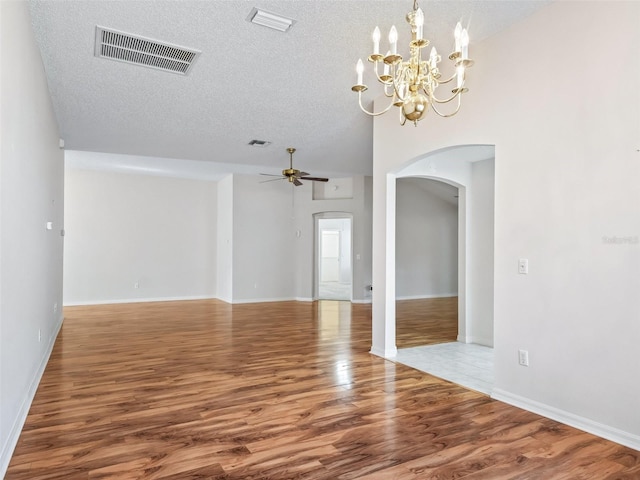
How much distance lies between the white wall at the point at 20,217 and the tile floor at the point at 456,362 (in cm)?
350

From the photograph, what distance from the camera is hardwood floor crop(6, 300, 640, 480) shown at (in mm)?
2334

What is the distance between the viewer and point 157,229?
9906 mm

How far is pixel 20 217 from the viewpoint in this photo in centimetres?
277

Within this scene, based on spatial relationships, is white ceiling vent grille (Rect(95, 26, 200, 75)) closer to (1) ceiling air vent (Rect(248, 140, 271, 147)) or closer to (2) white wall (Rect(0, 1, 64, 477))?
(2) white wall (Rect(0, 1, 64, 477))

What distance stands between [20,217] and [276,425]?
7.52 feet

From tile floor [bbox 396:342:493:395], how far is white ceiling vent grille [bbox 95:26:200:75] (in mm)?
3869

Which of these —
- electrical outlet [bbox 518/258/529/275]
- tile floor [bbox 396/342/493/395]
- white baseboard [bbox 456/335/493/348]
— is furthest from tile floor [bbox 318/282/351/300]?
electrical outlet [bbox 518/258/529/275]

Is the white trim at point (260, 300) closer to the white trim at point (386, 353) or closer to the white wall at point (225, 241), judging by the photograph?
the white wall at point (225, 241)

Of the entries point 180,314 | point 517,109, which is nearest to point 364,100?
point 517,109

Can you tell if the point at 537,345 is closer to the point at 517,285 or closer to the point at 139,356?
the point at 517,285

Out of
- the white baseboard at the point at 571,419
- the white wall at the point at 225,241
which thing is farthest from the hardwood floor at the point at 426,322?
the white wall at the point at 225,241

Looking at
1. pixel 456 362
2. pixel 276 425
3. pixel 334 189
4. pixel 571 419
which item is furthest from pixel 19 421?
pixel 334 189

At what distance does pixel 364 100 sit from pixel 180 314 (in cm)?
545

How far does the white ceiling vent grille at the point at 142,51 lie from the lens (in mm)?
3461
